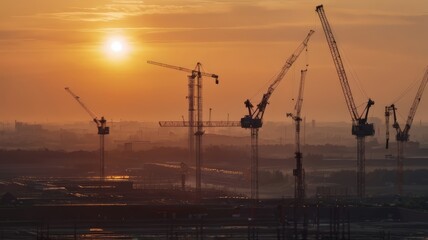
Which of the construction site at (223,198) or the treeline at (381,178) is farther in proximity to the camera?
the treeline at (381,178)

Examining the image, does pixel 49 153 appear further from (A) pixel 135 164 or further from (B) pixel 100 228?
(B) pixel 100 228

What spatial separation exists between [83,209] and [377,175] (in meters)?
58.2

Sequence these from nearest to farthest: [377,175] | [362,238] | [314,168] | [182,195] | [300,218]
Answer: [362,238] < [300,218] < [182,195] < [377,175] < [314,168]

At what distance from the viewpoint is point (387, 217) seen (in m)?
79.4

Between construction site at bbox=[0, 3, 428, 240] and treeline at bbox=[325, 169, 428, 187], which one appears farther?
treeline at bbox=[325, 169, 428, 187]

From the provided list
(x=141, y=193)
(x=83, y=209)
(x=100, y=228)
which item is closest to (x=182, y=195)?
(x=141, y=193)

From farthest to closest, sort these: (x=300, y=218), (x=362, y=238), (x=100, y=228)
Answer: (x=300, y=218) < (x=100, y=228) < (x=362, y=238)

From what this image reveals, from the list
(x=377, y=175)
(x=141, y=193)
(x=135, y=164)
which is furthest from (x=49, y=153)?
(x=141, y=193)

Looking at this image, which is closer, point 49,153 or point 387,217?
point 387,217

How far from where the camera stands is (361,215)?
79375mm

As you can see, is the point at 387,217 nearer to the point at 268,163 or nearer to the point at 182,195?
the point at 182,195

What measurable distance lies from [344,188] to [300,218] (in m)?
43.8

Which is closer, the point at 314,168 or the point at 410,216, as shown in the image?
the point at 410,216

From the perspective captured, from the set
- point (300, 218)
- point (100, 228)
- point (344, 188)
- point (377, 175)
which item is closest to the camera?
point (100, 228)
